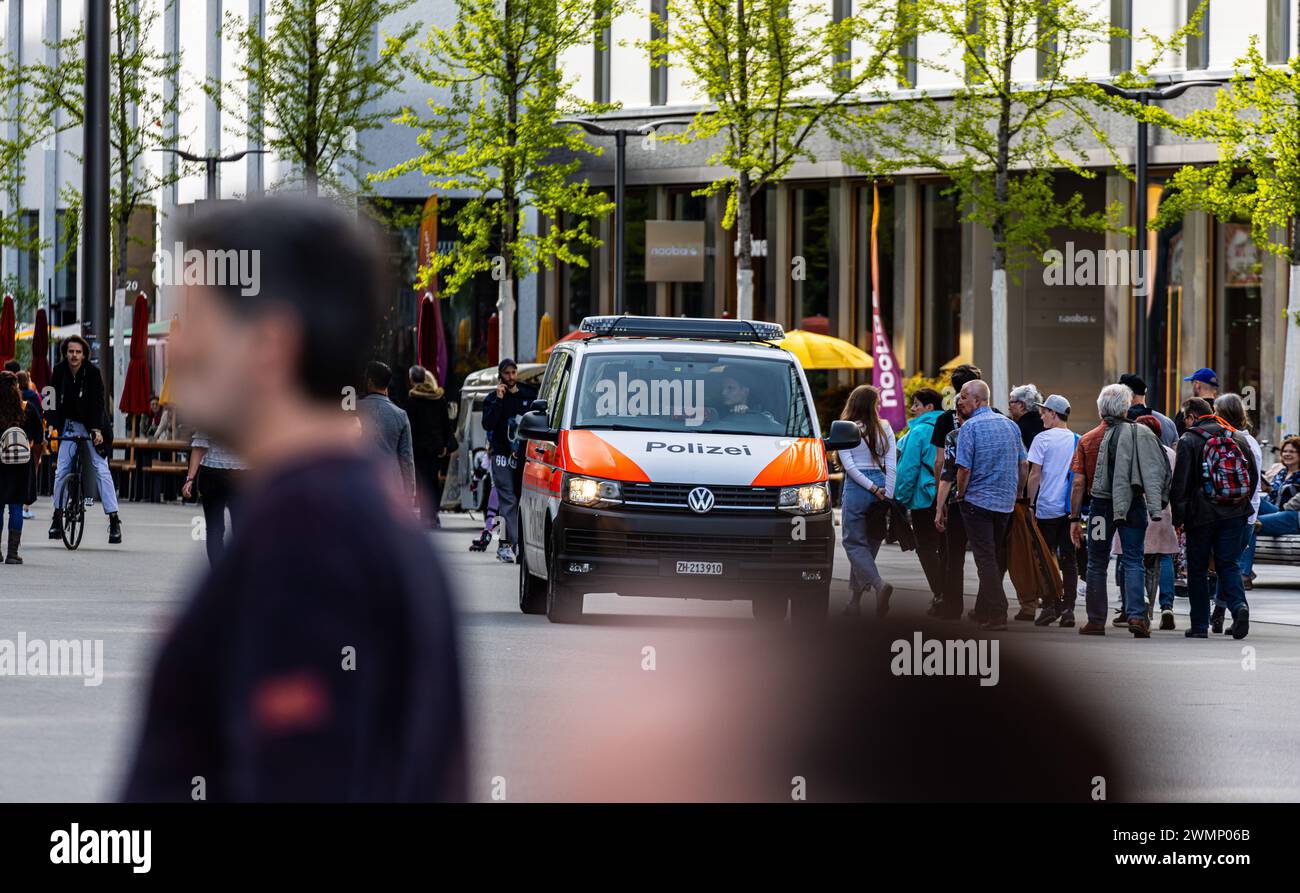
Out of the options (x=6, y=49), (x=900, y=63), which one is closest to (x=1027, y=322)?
(x=900, y=63)

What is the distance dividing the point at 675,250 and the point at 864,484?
3020cm

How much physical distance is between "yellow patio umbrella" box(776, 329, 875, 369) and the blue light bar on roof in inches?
627

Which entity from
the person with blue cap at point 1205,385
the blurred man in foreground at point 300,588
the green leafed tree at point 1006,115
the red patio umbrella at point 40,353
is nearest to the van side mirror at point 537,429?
the person with blue cap at point 1205,385

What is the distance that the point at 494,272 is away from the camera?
131 feet

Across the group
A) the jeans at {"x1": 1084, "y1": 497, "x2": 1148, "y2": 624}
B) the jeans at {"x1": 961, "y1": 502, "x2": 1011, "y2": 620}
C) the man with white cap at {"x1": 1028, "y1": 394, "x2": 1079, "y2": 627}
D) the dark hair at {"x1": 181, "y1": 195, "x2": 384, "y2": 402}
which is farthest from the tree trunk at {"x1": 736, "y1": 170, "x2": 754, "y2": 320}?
the dark hair at {"x1": 181, "y1": 195, "x2": 384, "y2": 402}

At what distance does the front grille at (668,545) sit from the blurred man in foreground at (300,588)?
468 inches

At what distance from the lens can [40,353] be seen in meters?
38.3

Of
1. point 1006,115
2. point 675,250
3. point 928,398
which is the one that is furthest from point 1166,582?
point 675,250

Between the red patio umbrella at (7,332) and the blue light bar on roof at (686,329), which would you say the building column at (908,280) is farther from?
the blue light bar on roof at (686,329)

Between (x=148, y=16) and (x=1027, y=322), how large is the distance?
17109 millimetres

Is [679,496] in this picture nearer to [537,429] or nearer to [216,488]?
[537,429]

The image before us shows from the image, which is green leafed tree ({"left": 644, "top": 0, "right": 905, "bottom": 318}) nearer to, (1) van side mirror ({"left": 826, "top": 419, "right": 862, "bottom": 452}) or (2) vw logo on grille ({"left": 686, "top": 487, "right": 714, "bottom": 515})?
(1) van side mirror ({"left": 826, "top": 419, "right": 862, "bottom": 452})
